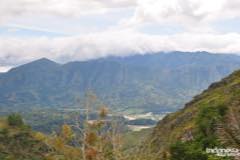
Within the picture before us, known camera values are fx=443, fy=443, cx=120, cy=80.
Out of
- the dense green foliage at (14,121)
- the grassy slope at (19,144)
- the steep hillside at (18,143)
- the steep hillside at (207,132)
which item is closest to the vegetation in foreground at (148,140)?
the steep hillside at (207,132)

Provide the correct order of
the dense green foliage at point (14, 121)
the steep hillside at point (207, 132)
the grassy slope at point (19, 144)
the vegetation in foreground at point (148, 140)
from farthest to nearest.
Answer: the dense green foliage at point (14, 121), the grassy slope at point (19, 144), the vegetation in foreground at point (148, 140), the steep hillside at point (207, 132)

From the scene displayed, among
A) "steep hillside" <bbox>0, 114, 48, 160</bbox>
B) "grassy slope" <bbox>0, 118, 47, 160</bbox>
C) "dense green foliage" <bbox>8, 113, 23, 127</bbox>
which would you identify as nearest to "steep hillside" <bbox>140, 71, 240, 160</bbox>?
"grassy slope" <bbox>0, 118, 47, 160</bbox>

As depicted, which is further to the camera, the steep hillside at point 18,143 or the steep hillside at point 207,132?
the steep hillside at point 18,143

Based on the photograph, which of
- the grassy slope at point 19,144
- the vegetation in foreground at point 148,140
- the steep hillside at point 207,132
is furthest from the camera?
the grassy slope at point 19,144

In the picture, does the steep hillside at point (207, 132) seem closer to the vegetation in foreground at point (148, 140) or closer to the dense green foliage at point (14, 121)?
the vegetation in foreground at point (148, 140)

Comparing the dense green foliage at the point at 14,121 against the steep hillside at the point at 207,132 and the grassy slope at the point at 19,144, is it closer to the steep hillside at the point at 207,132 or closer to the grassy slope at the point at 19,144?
the grassy slope at the point at 19,144

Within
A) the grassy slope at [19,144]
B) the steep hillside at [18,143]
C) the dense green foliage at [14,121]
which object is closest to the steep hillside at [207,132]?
the grassy slope at [19,144]

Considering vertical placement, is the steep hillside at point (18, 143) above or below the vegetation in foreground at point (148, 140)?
below

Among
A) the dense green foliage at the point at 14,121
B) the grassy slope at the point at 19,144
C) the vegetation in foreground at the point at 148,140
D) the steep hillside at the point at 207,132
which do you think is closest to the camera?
the steep hillside at the point at 207,132

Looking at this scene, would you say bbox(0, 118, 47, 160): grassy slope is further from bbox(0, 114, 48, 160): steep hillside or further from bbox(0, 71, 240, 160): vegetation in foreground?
bbox(0, 71, 240, 160): vegetation in foreground

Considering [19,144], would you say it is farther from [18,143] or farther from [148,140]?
→ [148,140]

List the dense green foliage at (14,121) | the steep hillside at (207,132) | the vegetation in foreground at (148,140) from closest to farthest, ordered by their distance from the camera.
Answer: the steep hillside at (207,132), the vegetation in foreground at (148,140), the dense green foliage at (14,121)

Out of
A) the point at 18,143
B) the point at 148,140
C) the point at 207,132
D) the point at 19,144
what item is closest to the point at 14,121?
the point at 18,143

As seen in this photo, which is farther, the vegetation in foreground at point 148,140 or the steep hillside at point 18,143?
the steep hillside at point 18,143
